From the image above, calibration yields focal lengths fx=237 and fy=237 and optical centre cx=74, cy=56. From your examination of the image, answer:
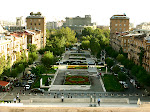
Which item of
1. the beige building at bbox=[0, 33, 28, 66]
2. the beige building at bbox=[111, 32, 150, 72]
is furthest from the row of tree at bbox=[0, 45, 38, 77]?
the beige building at bbox=[111, 32, 150, 72]

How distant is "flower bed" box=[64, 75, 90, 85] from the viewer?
45500mm

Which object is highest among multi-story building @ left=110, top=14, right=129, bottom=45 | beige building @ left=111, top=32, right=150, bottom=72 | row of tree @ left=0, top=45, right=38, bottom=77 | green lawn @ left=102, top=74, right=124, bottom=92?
multi-story building @ left=110, top=14, right=129, bottom=45

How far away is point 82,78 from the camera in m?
50.1

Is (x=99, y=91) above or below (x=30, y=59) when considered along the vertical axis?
below

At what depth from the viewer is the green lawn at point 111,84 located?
4078cm

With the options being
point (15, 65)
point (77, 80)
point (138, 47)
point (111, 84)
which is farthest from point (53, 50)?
point (111, 84)

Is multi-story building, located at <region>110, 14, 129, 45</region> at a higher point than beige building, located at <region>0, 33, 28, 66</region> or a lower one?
higher

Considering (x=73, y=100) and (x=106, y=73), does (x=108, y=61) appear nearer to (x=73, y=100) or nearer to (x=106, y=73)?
(x=106, y=73)

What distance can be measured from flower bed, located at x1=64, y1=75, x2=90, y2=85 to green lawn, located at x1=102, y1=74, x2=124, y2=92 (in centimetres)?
370

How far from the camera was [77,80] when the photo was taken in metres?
48.2

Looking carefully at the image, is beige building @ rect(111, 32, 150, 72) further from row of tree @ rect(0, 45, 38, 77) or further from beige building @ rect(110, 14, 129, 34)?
beige building @ rect(110, 14, 129, 34)

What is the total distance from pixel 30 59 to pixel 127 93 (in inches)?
1088

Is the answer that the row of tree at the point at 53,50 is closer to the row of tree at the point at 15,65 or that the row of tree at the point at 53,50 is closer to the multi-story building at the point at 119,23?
the row of tree at the point at 15,65

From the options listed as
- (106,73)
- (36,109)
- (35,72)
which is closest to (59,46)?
(106,73)
